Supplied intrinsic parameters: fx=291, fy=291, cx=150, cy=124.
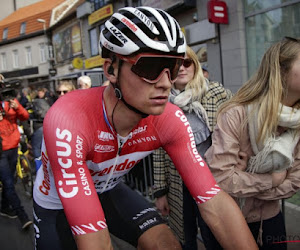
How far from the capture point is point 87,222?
1.29 meters

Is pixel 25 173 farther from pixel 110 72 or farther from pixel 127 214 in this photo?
pixel 110 72

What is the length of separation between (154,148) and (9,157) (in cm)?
376

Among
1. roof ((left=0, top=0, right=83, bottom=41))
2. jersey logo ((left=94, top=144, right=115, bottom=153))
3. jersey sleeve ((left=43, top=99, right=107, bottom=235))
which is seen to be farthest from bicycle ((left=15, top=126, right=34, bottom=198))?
roof ((left=0, top=0, right=83, bottom=41))

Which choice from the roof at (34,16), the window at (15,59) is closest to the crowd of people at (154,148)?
the roof at (34,16)

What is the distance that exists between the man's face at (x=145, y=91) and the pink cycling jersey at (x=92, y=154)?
24 centimetres

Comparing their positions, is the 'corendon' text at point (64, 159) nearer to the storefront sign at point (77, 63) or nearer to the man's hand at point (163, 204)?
the man's hand at point (163, 204)

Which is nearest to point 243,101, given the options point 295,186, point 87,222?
point 295,186

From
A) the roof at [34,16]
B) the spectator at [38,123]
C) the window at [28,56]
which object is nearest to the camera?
the spectator at [38,123]

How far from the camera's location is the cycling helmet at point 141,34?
1352 millimetres

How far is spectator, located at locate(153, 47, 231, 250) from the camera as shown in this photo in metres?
2.70

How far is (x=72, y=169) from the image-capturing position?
136 cm

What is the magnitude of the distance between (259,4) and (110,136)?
959cm

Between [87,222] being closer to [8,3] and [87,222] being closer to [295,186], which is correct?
[295,186]

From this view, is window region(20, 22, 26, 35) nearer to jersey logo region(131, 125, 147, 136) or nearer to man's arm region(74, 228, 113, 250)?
jersey logo region(131, 125, 147, 136)
